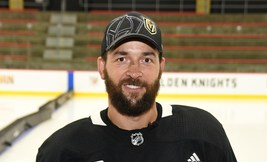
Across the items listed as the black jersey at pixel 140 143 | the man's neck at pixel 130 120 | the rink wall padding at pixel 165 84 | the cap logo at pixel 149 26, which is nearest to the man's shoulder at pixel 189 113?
the black jersey at pixel 140 143

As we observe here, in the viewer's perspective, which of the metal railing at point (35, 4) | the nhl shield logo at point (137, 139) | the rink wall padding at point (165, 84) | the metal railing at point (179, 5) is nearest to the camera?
the nhl shield logo at point (137, 139)

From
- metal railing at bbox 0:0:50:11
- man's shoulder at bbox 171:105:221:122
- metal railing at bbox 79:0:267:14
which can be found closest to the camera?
man's shoulder at bbox 171:105:221:122

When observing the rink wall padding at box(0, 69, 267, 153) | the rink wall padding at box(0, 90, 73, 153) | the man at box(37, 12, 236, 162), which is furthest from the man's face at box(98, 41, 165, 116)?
the rink wall padding at box(0, 69, 267, 153)

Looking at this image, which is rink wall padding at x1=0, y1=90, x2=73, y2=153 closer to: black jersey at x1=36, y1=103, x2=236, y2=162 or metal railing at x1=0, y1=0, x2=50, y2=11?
black jersey at x1=36, y1=103, x2=236, y2=162

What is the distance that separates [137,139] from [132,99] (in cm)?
15

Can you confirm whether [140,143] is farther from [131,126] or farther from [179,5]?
[179,5]

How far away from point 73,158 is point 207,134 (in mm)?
540

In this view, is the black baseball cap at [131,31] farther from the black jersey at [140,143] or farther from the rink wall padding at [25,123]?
the rink wall padding at [25,123]

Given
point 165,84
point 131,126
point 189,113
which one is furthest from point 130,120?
point 165,84

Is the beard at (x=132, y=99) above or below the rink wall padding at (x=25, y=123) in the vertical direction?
above

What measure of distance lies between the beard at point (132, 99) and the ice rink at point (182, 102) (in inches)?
87.3

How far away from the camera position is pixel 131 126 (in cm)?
138

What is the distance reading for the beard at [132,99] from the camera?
1317 millimetres

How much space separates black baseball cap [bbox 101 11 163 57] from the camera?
1.29 metres
